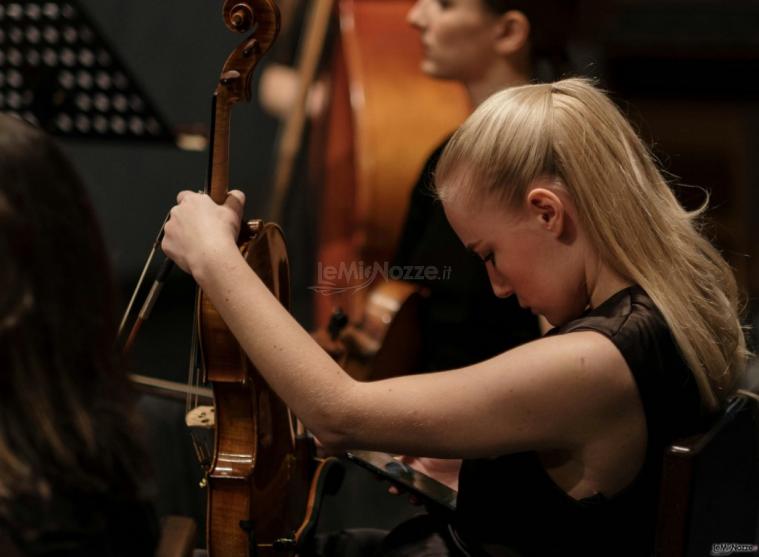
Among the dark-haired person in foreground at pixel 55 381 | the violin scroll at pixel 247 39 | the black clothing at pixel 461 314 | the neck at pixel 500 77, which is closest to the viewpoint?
the dark-haired person in foreground at pixel 55 381

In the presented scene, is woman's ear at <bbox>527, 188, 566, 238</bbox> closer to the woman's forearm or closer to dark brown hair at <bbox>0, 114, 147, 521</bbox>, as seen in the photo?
the woman's forearm

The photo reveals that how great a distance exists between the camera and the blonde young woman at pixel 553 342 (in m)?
1.08

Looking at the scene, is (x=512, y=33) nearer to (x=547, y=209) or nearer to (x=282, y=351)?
(x=547, y=209)

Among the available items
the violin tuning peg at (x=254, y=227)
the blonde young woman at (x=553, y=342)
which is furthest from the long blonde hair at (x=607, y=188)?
the violin tuning peg at (x=254, y=227)

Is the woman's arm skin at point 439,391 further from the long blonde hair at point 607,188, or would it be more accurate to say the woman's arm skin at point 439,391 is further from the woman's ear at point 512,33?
the woman's ear at point 512,33

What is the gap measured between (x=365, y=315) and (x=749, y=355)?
0.82 m

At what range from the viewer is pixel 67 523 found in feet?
2.82

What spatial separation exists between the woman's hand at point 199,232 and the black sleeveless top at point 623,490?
1.20 feet

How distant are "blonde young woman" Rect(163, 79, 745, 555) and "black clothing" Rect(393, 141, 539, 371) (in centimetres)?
49

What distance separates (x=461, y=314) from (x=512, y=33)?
516 millimetres

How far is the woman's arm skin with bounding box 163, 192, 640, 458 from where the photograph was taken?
1.06 metres

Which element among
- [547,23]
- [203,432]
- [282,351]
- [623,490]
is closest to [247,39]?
[282,351]

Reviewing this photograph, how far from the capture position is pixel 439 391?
108 cm

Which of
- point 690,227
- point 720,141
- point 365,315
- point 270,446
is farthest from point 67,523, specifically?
point 720,141
